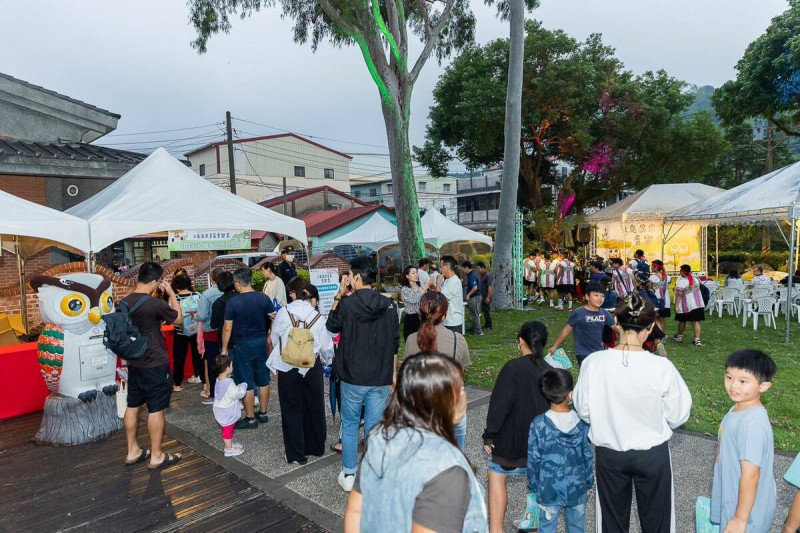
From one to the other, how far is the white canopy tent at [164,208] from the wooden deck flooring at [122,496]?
2.48m

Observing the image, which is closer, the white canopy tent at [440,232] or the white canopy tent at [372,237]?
the white canopy tent at [440,232]

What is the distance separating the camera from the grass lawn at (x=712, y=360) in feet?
17.1

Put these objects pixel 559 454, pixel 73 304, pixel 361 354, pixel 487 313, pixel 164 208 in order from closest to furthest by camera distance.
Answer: pixel 559 454 → pixel 361 354 → pixel 73 304 → pixel 164 208 → pixel 487 313

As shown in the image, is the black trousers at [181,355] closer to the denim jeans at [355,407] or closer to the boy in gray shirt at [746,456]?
the denim jeans at [355,407]

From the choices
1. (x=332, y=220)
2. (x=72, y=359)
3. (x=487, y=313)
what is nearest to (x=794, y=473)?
(x=72, y=359)

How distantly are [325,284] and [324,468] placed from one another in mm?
3436

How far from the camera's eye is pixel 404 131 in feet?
41.5

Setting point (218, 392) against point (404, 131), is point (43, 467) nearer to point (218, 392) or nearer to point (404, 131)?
point (218, 392)

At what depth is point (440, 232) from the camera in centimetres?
1816

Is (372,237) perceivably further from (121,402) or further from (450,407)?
(450,407)

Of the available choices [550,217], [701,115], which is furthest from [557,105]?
[701,115]

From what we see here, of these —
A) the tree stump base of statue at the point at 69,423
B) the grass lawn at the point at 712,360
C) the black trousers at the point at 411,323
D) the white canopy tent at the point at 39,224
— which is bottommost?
the grass lawn at the point at 712,360

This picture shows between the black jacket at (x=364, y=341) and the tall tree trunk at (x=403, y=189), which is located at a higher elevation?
the tall tree trunk at (x=403, y=189)

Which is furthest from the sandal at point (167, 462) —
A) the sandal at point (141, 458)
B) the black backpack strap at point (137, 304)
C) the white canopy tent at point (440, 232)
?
the white canopy tent at point (440, 232)
